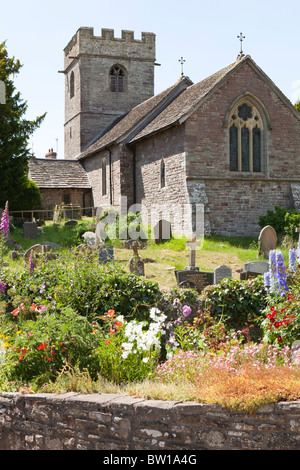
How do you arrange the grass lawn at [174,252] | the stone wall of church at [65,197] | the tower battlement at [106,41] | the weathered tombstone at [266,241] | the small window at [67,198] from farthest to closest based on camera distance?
the tower battlement at [106,41] → the small window at [67,198] → the stone wall of church at [65,197] → the weathered tombstone at [266,241] → the grass lawn at [174,252]

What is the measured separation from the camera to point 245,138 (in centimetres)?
2248

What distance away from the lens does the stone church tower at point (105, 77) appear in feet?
113

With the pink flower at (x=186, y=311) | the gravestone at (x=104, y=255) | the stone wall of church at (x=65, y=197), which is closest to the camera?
the pink flower at (x=186, y=311)

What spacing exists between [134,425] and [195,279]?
6.66m

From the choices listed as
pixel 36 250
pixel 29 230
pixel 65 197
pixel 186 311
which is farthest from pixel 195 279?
pixel 65 197

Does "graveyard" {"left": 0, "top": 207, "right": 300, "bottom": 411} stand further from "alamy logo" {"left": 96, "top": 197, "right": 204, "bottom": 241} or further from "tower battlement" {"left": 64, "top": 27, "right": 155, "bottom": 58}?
"tower battlement" {"left": 64, "top": 27, "right": 155, "bottom": 58}

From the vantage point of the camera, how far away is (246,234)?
2202cm

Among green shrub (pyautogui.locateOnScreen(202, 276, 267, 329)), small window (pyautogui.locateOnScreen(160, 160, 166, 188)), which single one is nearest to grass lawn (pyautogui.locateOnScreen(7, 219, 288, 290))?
small window (pyautogui.locateOnScreen(160, 160, 166, 188))

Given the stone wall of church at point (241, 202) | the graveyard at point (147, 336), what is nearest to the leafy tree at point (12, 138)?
the stone wall of church at point (241, 202)

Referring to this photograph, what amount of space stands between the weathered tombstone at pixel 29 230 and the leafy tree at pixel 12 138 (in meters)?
3.85

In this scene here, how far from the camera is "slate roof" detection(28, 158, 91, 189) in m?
30.6

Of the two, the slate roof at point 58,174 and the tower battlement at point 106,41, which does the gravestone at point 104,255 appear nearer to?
the slate roof at point 58,174

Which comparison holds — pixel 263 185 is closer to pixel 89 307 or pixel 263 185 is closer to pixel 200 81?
pixel 200 81

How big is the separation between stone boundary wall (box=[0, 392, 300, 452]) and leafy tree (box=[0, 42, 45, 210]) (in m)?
18.4
